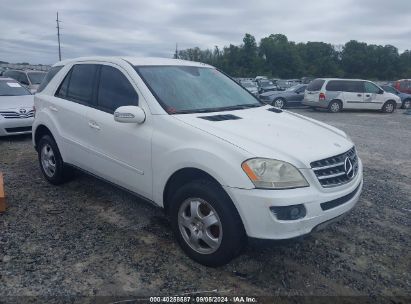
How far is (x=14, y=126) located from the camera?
7992 millimetres

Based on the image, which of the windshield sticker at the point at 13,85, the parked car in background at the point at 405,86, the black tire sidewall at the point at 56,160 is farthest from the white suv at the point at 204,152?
the parked car in background at the point at 405,86

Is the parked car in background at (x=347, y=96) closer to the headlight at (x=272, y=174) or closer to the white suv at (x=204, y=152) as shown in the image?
the white suv at (x=204, y=152)

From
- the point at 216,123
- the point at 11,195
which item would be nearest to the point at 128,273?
the point at 216,123

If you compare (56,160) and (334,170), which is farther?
(56,160)

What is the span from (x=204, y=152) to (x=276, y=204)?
0.70 metres

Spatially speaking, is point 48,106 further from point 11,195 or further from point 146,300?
point 146,300

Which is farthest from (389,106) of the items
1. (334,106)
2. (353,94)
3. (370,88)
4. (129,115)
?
→ (129,115)

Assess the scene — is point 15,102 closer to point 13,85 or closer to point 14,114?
point 14,114

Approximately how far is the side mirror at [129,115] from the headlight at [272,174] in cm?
117

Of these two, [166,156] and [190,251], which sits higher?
[166,156]

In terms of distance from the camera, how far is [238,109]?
12.6 ft

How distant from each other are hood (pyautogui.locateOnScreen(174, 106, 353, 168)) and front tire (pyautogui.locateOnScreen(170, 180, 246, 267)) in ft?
1.42

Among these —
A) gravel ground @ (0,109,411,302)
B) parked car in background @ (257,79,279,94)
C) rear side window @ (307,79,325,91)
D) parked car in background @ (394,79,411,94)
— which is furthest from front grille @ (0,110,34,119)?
parked car in background @ (394,79,411,94)

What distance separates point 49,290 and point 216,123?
1.90m
